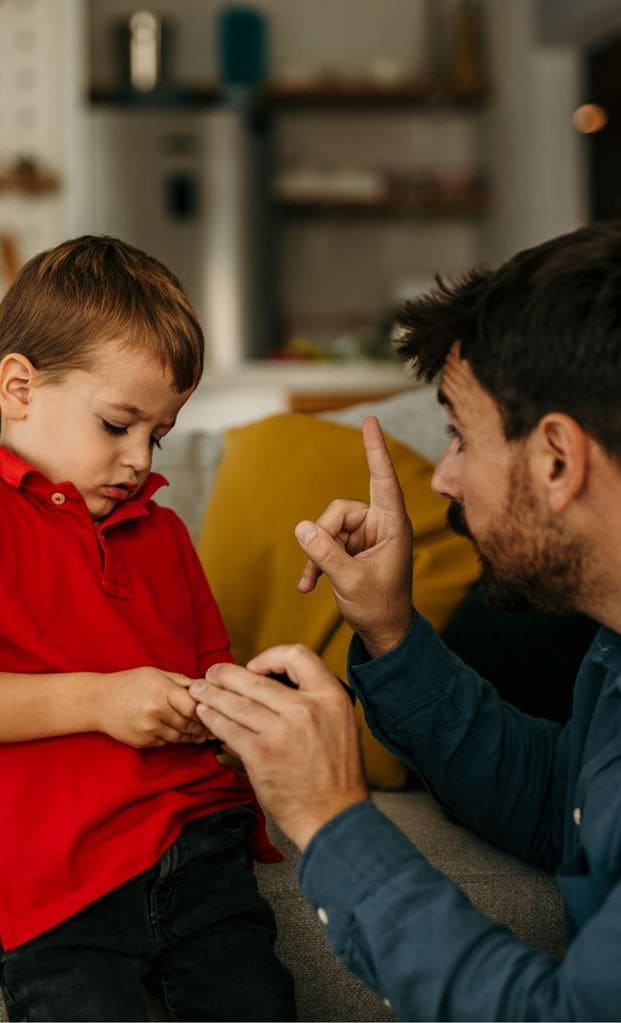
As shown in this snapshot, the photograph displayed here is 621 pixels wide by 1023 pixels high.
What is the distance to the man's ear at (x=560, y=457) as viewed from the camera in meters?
1.05

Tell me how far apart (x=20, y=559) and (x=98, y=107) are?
14.8ft

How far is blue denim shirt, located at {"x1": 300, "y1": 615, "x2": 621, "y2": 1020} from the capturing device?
0.95m

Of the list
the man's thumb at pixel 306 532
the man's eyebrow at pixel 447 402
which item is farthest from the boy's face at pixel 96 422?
the man's eyebrow at pixel 447 402

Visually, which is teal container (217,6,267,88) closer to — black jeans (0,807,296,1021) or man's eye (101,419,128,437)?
man's eye (101,419,128,437)

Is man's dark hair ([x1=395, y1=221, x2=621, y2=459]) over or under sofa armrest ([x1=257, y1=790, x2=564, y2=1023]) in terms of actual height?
over

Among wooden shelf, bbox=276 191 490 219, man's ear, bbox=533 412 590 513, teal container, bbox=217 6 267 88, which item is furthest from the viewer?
wooden shelf, bbox=276 191 490 219

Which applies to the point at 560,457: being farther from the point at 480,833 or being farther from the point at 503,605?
the point at 480,833

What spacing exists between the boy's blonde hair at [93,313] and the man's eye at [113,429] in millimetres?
66

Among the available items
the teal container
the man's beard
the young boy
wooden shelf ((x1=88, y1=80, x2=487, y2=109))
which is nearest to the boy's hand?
the young boy

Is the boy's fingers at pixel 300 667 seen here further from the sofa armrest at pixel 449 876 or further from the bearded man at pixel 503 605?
the sofa armrest at pixel 449 876

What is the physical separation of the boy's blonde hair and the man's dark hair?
352mm

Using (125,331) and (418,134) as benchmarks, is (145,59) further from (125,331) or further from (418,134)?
(125,331)

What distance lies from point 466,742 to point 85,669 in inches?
17.1

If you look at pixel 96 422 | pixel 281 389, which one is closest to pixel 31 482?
pixel 96 422
